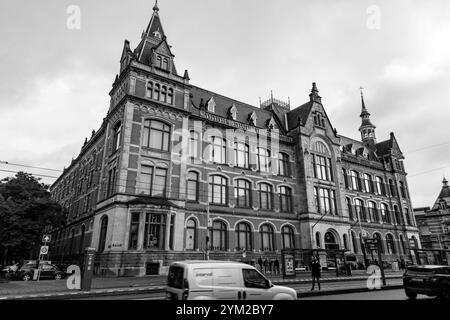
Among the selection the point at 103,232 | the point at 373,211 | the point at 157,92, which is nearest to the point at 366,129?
the point at 373,211

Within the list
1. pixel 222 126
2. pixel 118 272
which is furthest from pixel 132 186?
pixel 222 126

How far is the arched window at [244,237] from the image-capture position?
34.2 metres

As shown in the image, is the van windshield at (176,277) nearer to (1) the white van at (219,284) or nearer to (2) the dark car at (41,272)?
(1) the white van at (219,284)

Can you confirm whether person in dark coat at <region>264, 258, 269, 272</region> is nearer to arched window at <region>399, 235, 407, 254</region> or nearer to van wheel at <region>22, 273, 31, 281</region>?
van wheel at <region>22, 273, 31, 281</region>

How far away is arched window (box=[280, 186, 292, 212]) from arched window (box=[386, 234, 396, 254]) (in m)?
21.2

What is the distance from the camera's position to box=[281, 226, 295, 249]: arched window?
3772cm

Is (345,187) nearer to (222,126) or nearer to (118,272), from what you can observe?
(222,126)

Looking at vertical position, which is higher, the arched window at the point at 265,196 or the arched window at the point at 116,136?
the arched window at the point at 116,136

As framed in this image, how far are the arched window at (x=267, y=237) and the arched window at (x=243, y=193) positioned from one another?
3.35m

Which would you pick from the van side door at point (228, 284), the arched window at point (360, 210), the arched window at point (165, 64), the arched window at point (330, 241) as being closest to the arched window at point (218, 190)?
the arched window at point (165, 64)

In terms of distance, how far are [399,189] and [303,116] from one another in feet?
81.5

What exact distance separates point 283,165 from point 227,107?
10.6m
